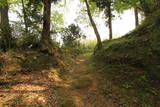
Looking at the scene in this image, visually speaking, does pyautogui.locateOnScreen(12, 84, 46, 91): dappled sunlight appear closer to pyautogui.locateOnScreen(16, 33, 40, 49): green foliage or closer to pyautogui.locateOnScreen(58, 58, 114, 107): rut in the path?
pyautogui.locateOnScreen(58, 58, 114, 107): rut in the path

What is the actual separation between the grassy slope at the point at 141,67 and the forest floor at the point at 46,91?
2.99 feet

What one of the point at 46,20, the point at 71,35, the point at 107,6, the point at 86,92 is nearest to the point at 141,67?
the point at 86,92

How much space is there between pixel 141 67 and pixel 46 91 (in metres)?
4.08

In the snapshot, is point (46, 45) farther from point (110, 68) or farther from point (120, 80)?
point (120, 80)

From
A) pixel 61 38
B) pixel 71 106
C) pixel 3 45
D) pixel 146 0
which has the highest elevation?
pixel 146 0

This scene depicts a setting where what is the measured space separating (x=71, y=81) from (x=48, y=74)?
112 cm

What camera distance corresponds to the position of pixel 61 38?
19.0m

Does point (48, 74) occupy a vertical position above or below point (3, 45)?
below

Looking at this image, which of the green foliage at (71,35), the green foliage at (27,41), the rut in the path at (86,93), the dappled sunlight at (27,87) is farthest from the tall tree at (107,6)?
the dappled sunlight at (27,87)

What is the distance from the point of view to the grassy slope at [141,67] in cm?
461

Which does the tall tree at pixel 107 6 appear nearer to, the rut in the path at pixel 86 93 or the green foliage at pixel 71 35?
the green foliage at pixel 71 35

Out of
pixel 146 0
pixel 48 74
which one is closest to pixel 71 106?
pixel 48 74

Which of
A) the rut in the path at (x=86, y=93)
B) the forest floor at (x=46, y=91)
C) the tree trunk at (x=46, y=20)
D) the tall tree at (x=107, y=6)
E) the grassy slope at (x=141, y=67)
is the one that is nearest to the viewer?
the forest floor at (x=46, y=91)

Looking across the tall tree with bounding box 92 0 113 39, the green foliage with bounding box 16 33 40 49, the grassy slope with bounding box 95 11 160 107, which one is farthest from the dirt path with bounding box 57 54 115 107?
the tall tree with bounding box 92 0 113 39
